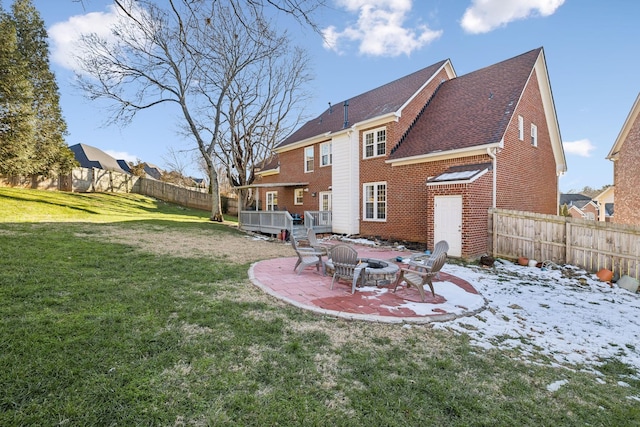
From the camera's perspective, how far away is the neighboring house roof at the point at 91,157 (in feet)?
118

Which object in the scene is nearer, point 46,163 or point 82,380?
point 82,380

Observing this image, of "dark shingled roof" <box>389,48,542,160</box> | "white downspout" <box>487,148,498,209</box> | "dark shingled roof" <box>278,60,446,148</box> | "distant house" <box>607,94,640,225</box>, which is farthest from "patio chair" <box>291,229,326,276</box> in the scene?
"distant house" <box>607,94,640,225</box>

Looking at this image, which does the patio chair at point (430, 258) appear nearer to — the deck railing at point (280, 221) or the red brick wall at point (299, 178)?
the deck railing at point (280, 221)

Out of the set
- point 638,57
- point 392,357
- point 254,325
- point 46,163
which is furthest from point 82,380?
point 46,163

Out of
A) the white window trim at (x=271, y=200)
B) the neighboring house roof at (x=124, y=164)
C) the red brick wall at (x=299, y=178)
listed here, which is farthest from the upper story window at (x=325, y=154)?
the neighboring house roof at (x=124, y=164)

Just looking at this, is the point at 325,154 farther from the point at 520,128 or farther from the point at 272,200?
the point at 520,128

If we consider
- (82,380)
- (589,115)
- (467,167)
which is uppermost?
(589,115)

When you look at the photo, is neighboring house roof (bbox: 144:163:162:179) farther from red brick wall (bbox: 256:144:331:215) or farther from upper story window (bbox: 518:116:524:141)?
upper story window (bbox: 518:116:524:141)

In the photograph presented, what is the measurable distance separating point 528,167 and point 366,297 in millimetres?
11634

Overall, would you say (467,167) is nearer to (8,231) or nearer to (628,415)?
(628,415)

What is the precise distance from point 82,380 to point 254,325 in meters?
1.97

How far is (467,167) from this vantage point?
11117 millimetres

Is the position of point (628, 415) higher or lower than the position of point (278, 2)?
lower

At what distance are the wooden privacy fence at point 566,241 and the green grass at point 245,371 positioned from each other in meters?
6.11
